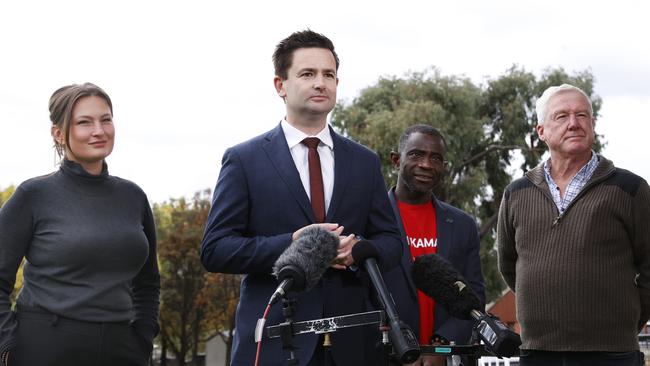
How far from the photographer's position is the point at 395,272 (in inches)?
263

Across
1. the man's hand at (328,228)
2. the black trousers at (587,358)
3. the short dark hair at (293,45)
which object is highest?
the short dark hair at (293,45)

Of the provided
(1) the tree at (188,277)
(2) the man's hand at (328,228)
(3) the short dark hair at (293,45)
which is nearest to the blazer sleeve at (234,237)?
(2) the man's hand at (328,228)

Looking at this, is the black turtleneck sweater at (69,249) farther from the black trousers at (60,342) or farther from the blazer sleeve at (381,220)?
the blazer sleeve at (381,220)

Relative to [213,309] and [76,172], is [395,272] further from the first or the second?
[213,309]

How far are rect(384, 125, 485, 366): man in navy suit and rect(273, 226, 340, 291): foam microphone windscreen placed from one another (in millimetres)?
2315

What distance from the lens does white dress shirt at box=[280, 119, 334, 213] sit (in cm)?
500

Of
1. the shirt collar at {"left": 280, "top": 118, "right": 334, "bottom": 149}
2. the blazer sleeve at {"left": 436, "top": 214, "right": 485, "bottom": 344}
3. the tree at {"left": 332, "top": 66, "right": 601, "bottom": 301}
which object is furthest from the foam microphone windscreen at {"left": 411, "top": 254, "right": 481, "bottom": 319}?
the tree at {"left": 332, "top": 66, "right": 601, "bottom": 301}

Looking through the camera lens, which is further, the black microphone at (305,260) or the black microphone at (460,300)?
the black microphone at (460,300)

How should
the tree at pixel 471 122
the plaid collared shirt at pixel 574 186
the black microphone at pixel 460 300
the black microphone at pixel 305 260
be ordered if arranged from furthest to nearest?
the tree at pixel 471 122 < the plaid collared shirt at pixel 574 186 < the black microphone at pixel 460 300 < the black microphone at pixel 305 260

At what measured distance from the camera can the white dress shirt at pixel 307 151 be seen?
5000 millimetres

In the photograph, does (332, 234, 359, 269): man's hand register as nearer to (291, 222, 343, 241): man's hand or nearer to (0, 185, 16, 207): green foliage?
(291, 222, 343, 241): man's hand

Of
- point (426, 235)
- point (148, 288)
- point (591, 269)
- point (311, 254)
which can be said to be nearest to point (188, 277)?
point (426, 235)

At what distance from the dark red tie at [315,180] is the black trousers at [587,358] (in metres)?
1.84

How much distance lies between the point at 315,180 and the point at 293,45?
2.53ft
